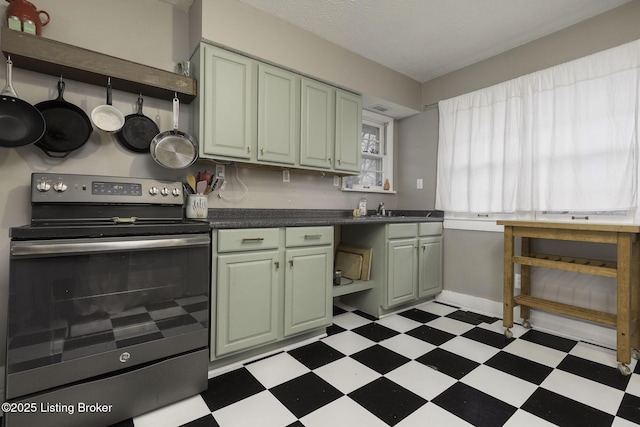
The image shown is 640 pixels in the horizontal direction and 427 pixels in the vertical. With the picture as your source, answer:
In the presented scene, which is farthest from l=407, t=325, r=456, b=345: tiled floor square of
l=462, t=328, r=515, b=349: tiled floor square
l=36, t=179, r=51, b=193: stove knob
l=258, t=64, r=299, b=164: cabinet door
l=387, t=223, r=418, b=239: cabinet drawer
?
l=36, t=179, r=51, b=193: stove knob

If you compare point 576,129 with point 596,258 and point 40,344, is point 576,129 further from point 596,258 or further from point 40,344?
point 40,344

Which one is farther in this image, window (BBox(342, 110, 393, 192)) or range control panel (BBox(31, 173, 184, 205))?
window (BBox(342, 110, 393, 192))

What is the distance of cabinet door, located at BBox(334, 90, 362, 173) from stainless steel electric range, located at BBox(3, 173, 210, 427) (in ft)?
4.97

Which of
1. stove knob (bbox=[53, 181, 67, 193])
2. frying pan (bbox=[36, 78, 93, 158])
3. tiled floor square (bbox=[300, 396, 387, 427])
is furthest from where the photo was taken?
frying pan (bbox=[36, 78, 93, 158])

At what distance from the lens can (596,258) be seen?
222cm

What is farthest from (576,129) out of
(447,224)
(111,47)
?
(111,47)

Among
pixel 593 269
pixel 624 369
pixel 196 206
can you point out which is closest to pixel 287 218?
pixel 196 206

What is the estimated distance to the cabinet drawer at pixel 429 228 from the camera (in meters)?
2.96

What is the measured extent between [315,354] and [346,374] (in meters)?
0.30

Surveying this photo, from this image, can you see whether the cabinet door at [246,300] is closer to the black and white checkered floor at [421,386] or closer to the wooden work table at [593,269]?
the black and white checkered floor at [421,386]

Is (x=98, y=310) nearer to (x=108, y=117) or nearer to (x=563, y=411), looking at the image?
(x=108, y=117)

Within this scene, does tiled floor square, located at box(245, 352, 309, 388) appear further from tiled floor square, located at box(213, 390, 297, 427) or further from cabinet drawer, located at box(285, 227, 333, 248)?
cabinet drawer, located at box(285, 227, 333, 248)

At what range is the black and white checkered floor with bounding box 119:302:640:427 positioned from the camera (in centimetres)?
141

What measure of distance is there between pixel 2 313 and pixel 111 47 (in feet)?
5.49
